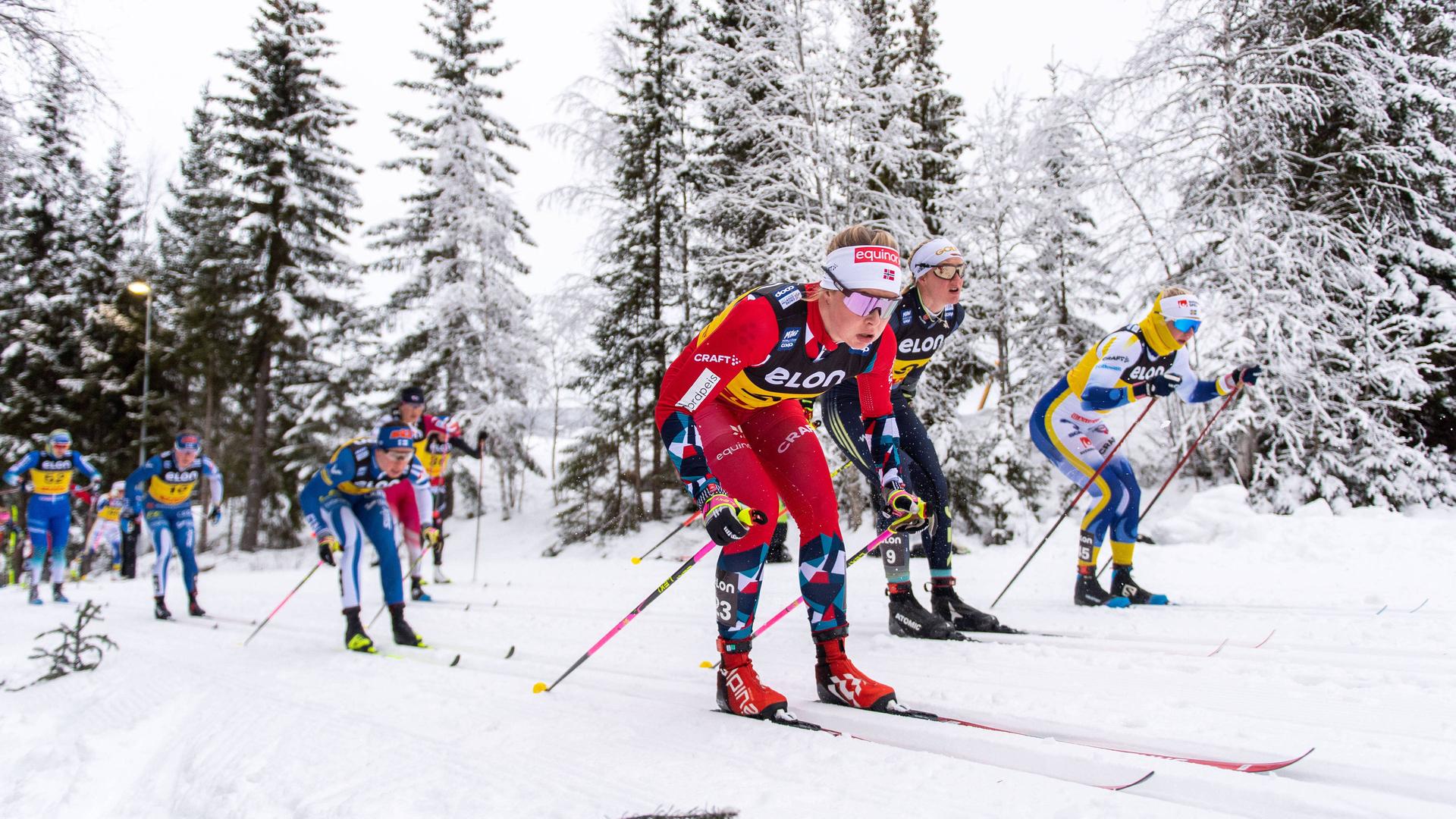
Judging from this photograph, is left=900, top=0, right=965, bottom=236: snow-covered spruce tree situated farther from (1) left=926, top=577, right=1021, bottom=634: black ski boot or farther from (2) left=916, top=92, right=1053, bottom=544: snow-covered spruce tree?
(1) left=926, top=577, right=1021, bottom=634: black ski boot

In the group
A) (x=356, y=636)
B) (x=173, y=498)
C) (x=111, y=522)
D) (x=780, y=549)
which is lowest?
(x=111, y=522)

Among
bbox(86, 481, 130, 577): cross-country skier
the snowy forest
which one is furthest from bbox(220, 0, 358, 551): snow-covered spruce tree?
bbox(86, 481, 130, 577): cross-country skier

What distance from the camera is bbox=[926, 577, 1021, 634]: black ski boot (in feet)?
13.8

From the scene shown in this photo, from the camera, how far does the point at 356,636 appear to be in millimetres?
5125

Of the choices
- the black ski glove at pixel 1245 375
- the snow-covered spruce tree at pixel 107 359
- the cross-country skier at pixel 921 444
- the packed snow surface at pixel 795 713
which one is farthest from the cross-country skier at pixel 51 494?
the snow-covered spruce tree at pixel 107 359

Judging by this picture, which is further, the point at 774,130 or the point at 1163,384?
the point at 774,130

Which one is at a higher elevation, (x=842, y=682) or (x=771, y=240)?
(x=771, y=240)

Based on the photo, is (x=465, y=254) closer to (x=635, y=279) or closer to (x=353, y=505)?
(x=635, y=279)

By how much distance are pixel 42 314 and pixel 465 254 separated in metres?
17.5

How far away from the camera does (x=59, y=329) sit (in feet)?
79.0

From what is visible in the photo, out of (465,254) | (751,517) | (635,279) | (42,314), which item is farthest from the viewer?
(42,314)

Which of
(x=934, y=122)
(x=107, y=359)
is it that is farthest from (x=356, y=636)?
(x=107, y=359)

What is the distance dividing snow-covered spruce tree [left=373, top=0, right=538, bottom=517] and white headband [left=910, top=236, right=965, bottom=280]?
45.0 feet

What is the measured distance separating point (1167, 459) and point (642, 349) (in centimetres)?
1071
